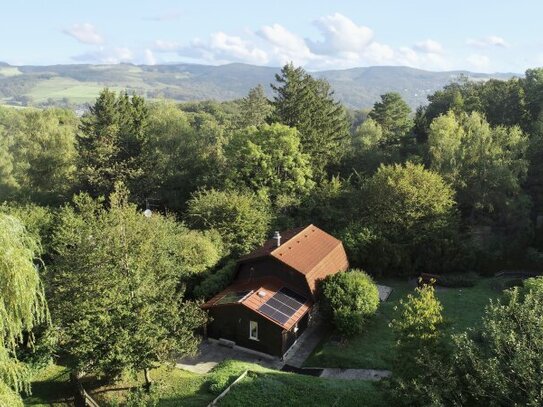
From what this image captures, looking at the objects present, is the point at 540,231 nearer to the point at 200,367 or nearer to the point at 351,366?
the point at 351,366

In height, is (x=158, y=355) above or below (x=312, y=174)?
below

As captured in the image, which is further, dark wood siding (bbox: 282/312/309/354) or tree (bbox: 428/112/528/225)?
tree (bbox: 428/112/528/225)

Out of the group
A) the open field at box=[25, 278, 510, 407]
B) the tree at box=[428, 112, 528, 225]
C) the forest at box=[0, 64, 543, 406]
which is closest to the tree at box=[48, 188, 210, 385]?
the forest at box=[0, 64, 543, 406]

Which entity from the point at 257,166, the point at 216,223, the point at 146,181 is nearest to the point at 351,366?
the point at 216,223

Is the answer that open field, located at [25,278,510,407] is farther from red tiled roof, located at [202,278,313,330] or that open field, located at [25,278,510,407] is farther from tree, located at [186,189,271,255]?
tree, located at [186,189,271,255]

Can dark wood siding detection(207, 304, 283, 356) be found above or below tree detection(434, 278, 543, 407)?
below

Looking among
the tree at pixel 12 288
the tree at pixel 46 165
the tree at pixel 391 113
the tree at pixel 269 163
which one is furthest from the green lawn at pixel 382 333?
the tree at pixel 391 113
